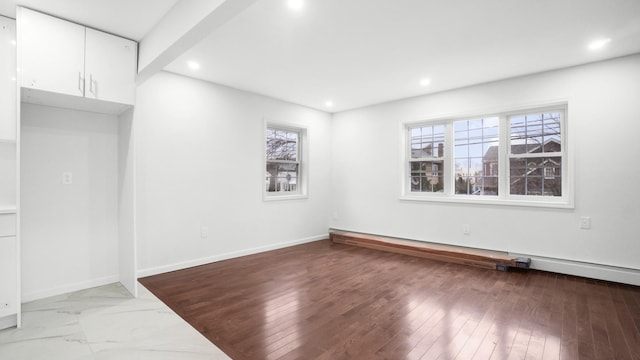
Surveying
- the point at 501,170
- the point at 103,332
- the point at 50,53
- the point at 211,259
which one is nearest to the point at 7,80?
the point at 50,53

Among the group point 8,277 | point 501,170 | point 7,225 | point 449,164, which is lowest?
point 8,277

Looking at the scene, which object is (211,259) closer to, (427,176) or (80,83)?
(80,83)

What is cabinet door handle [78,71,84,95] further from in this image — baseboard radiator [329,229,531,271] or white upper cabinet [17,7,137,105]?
baseboard radiator [329,229,531,271]

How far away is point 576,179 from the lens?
3.73 metres

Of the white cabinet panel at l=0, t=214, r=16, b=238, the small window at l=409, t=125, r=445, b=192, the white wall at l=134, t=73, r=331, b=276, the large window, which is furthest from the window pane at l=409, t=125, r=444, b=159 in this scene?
the white cabinet panel at l=0, t=214, r=16, b=238

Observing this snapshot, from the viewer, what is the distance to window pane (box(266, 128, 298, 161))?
530 centimetres

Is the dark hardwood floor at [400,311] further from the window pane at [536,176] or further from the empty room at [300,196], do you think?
the window pane at [536,176]

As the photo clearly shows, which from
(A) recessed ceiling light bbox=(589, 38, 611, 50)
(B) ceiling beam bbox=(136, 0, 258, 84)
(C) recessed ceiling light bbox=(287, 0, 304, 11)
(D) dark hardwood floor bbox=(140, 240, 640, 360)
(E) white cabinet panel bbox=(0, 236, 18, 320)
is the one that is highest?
(C) recessed ceiling light bbox=(287, 0, 304, 11)

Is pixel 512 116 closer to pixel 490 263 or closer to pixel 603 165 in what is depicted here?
pixel 603 165

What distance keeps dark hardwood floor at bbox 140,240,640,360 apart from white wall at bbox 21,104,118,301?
2.11 ft

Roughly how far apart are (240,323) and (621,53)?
16.0ft

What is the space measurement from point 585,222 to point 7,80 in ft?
20.2

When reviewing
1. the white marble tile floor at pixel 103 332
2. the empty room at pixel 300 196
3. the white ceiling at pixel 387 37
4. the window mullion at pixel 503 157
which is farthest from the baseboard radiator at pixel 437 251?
the white marble tile floor at pixel 103 332

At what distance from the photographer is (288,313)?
105 inches
